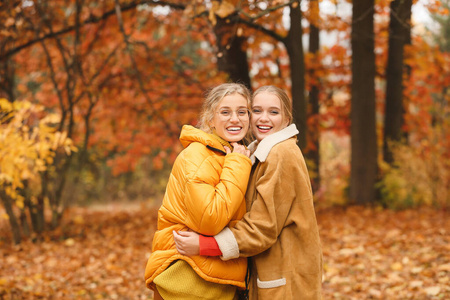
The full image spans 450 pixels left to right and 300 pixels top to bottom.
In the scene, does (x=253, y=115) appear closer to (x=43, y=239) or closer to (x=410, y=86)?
(x=43, y=239)

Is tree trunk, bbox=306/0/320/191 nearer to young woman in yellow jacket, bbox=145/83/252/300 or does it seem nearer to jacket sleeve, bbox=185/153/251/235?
young woman in yellow jacket, bbox=145/83/252/300

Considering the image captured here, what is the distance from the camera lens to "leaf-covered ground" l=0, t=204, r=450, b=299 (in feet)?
15.1

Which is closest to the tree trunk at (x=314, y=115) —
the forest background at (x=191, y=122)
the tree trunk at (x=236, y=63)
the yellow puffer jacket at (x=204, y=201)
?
the forest background at (x=191, y=122)

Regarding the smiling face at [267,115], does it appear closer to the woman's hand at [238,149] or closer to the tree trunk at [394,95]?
the woman's hand at [238,149]

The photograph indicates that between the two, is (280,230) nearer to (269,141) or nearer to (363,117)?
(269,141)

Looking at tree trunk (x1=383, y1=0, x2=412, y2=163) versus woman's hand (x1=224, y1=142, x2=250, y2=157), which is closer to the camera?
woman's hand (x1=224, y1=142, x2=250, y2=157)

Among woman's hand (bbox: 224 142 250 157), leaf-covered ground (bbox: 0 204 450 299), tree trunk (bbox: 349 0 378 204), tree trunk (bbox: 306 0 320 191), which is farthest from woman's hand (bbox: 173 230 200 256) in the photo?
tree trunk (bbox: 306 0 320 191)

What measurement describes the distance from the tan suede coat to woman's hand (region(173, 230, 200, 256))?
12 cm

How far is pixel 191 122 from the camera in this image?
30.2 ft

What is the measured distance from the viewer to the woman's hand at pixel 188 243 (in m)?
2.19

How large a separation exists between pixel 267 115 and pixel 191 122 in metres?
6.82

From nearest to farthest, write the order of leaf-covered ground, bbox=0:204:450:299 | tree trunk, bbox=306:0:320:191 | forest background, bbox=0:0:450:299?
1. leaf-covered ground, bbox=0:204:450:299
2. forest background, bbox=0:0:450:299
3. tree trunk, bbox=306:0:320:191

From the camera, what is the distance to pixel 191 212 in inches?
85.1

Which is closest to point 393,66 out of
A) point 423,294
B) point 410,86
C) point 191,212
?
point 410,86
